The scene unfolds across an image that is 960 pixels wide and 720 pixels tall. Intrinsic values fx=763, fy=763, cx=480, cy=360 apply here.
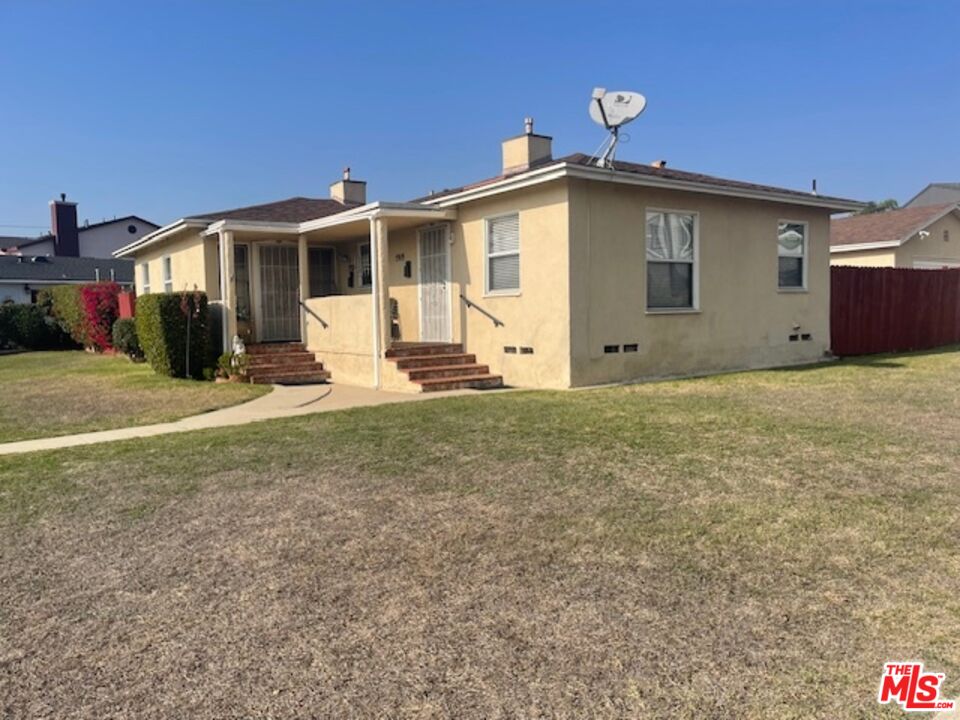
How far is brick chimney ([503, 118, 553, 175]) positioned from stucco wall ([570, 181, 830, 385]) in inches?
126

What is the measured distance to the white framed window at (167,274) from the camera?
19.6 meters

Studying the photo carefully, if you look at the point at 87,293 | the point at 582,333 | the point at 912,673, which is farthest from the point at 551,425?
the point at 87,293

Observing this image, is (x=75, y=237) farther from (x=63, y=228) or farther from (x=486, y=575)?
(x=486, y=575)

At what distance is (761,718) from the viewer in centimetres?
283

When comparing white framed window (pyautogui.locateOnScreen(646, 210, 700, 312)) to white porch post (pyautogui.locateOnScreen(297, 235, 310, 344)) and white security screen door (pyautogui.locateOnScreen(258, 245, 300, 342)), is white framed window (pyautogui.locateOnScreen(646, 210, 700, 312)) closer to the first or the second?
white porch post (pyautogui.locateOnScreen(297, 235, 310, 344))

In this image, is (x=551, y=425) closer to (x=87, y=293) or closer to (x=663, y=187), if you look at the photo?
(x=663, y=187)

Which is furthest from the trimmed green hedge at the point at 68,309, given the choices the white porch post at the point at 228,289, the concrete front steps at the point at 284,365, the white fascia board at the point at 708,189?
the white fascia board at the point at 708,189

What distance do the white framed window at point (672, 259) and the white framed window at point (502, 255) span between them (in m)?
2.25

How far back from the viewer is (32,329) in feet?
93.2

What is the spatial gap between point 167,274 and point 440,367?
10545 millimetres

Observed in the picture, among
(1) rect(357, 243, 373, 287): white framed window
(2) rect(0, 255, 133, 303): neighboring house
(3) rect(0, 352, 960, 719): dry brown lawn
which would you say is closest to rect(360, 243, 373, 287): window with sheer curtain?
(1) rect(357, 243, 373, 287): white framed window

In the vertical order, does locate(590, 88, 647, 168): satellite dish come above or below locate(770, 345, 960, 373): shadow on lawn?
above

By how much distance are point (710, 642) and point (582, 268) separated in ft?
29.4

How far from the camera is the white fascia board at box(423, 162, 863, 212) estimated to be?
11508 millimetres
